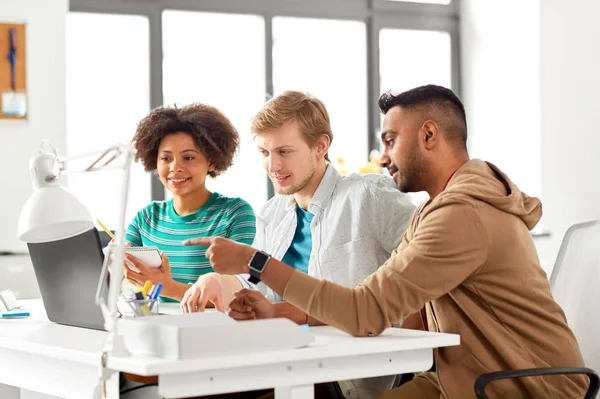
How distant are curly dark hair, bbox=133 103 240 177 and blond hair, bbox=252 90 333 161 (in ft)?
1.91

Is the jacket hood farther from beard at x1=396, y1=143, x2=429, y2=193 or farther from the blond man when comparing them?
the blond man

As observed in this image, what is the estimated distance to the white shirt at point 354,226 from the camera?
247cm

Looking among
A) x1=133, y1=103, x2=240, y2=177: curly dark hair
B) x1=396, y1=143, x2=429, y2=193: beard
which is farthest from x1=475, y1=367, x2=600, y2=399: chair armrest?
x1=133, y1=103, x2=240, y2=177: curly dark hair

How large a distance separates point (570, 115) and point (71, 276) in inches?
65.9

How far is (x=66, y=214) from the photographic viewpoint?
173 centimetres

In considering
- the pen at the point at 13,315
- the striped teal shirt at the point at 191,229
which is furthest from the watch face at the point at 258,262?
the striped teal shirt at the point at 191,229

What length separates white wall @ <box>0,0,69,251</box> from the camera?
404 centimetres

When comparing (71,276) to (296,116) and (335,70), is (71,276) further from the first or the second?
(335,70)

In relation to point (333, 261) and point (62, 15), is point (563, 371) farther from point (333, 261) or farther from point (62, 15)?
point (62, 15)

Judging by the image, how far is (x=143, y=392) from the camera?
8.61 ft

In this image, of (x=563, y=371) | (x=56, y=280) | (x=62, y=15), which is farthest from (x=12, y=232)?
(x=563, y=371)

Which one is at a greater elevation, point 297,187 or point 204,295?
point 297,187

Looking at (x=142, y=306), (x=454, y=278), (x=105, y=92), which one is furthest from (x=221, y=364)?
(x=105, y=92)

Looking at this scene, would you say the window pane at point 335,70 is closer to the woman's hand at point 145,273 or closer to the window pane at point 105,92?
the window pane at point 105,92
